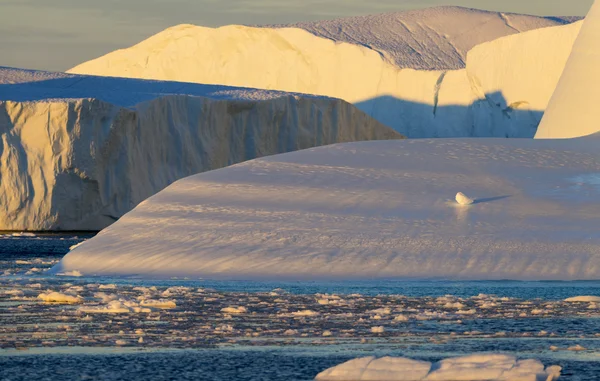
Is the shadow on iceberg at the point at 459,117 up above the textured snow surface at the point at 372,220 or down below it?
above

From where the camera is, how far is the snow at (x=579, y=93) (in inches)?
1246

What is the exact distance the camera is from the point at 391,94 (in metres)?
57.7

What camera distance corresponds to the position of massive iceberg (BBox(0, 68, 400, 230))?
35.1 meters

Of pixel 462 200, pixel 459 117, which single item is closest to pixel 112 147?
pixel 462 200

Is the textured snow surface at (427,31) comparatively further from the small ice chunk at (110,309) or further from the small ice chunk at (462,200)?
the small ice chunk at (110,309)

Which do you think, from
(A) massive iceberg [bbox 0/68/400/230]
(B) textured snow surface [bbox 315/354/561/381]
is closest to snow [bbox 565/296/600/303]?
(B) textured snow surface [bbox 315/354/561/381]

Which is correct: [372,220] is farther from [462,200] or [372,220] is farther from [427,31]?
[427,31]

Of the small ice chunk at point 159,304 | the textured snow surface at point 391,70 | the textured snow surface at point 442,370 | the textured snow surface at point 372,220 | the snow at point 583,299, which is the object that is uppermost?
the textured snow surface at point 391,70

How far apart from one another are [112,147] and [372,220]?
59.8ft

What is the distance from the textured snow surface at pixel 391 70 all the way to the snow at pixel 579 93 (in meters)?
17.4

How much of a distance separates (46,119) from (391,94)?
25513mm

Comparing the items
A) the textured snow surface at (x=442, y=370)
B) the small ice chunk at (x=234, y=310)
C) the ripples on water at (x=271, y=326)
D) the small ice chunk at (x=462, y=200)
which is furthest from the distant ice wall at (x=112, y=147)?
the textured snow surface at (x=442, y=370)

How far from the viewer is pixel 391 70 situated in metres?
57.9

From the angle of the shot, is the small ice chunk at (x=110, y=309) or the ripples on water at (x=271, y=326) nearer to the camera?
the ripples on water at (x=271, y=326)
